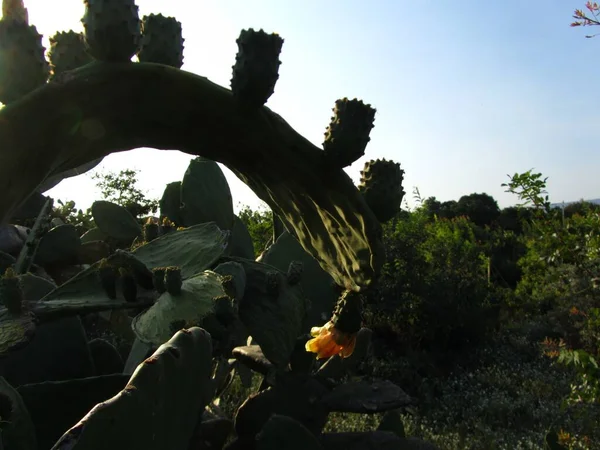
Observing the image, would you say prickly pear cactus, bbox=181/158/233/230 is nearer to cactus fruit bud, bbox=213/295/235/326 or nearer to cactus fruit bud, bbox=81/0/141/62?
cactus fruit bud, bbox=213/295/235/326

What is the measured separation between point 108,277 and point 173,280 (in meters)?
0.31

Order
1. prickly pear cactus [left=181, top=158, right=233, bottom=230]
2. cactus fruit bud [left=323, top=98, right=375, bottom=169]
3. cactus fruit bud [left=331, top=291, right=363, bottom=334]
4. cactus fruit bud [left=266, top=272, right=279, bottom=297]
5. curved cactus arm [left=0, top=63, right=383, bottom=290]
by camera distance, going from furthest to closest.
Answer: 1. prickly pear cactus [left=181, top=158, right=233, bottom=230]
2. cactus fruit bud [left=266, top=272, right=279, bottom=297]
3. cactus fruit bud [left=331, top=291, right=363, bottom=334]
4. cactus fruit bud [left=323, top=98, right=375, bottom=169]
5. curved cactus arm [left=0, top=63, right=383, bottom=290]

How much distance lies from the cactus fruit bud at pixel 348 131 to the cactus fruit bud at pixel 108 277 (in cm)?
95

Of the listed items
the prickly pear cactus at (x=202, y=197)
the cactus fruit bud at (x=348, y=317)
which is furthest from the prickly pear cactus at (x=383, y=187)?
the prickly pear cactus at (x=202, y=197)

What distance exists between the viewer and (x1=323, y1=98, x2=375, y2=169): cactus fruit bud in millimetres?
1291

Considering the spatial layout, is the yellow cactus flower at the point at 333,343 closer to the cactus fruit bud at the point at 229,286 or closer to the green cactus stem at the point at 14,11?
the cactus fruit bud at the point at 229,286

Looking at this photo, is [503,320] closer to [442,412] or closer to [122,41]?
[442,412]

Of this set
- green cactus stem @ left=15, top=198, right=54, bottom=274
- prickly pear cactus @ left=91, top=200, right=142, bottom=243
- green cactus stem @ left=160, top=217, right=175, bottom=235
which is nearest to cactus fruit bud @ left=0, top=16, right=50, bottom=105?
green cactus stem @ left=160, top=217, right=175, bottom=235

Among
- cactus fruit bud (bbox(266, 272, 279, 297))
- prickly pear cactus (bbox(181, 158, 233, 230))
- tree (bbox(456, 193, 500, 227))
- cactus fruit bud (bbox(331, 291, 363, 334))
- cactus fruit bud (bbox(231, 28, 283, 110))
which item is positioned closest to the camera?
cactus fruit bud (bbox(231, 28, 283, 110))

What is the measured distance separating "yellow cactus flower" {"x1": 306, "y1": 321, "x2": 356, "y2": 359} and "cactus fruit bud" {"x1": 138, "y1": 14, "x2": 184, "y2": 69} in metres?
0.79

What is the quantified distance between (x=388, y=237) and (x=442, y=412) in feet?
9.61

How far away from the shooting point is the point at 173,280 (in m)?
1.77

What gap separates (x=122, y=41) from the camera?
1.12 metres

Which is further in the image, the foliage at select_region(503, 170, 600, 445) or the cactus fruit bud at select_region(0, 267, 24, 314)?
the foliage at select_region(503, 170, 600, 445)
